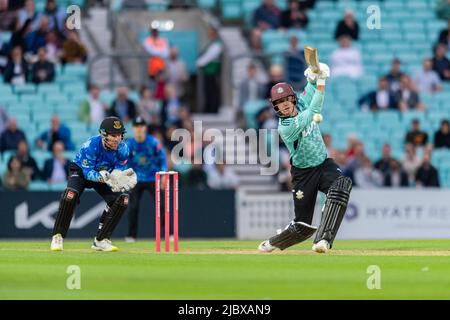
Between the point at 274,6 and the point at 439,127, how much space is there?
4.77m

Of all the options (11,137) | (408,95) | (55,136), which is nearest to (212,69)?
(408,95)

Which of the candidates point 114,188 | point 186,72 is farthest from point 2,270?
point 186,72

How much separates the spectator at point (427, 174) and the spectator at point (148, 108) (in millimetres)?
5314

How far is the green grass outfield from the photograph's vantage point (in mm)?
13734

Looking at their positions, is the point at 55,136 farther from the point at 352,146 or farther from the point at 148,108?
the point at 352,146

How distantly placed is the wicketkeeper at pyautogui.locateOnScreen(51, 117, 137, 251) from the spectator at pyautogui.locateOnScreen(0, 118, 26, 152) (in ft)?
28.5

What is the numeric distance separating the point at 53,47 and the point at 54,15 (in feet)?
2.50

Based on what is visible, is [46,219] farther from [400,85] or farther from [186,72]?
[400,85]

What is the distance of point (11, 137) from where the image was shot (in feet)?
86.7

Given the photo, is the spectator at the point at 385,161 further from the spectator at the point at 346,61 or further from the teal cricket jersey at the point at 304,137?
the teal cricket jersey at the point at 304,137

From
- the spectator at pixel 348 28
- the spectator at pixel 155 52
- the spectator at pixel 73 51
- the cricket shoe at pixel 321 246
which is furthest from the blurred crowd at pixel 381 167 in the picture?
the cricket shoe at pixel 321 246

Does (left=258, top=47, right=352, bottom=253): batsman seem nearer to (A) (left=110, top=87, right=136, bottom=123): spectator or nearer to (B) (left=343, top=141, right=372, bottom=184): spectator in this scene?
(B) (left=343, top=141, right=372, bottom=184): spectator

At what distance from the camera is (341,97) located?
1152 inches

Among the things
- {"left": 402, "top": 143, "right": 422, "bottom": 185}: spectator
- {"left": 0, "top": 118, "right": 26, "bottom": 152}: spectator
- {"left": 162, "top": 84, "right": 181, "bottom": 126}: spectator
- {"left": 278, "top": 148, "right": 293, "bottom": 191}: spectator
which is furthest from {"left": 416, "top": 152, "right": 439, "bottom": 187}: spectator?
{"left": 0, "top": 118, "right": 26, "bottom": 152}: spectator
